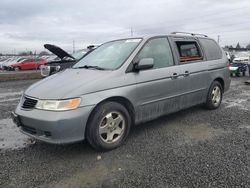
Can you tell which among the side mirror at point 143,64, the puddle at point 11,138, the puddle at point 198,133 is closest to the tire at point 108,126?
the side mirror at point 143,64

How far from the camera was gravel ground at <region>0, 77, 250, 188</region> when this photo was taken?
9.68ft

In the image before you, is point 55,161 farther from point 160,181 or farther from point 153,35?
point 153,35

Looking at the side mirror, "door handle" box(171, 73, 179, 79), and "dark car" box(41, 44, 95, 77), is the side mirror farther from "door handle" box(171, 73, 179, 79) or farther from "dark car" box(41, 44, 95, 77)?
"dark car" box(41, 44, 95, 77)

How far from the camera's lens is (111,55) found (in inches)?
177

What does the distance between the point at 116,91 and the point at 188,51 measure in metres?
2.23

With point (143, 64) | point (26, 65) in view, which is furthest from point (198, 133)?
point (26, 65)

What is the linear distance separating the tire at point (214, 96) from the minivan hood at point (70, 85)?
2934mm

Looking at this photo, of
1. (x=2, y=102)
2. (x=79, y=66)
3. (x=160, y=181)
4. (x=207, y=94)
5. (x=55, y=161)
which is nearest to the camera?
(x=160, y=181)

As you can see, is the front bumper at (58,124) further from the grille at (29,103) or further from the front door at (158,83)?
the front door at (158,83)

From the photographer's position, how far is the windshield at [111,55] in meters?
4.22

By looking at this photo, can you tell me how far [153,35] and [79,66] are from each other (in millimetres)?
1494

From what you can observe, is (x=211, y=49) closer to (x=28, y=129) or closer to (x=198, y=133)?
(x=198, y=133)

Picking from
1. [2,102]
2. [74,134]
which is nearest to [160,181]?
[74,134]

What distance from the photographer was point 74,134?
3.42 m
